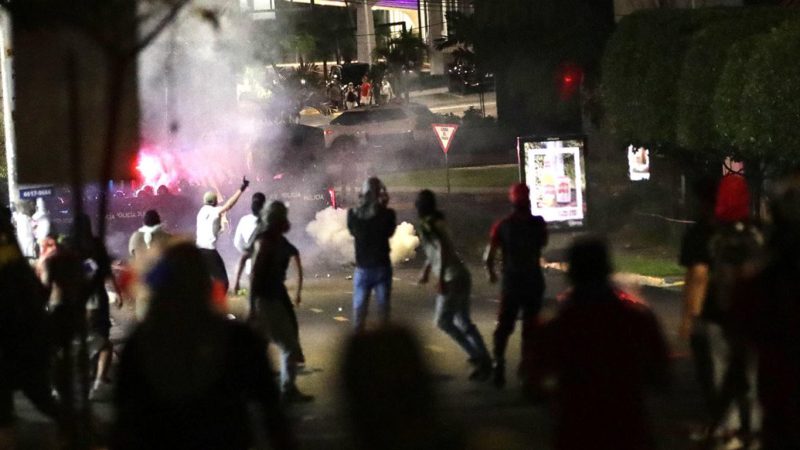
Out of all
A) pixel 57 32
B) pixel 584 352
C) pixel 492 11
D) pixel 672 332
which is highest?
pixel 492 11

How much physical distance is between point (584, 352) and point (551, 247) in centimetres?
1802

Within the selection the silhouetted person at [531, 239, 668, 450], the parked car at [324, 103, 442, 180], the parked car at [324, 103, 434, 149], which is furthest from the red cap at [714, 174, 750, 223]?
the parked car at [324, 103, 434, 149]

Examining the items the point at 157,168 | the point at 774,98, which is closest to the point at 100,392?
the point at 774,98

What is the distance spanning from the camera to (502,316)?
10547 mm

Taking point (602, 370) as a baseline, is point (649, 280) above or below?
below

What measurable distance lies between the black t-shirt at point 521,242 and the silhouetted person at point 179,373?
5863 mm

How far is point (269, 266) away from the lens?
10.3 m

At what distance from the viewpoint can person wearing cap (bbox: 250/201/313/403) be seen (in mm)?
10281

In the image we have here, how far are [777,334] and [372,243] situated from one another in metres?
5.28

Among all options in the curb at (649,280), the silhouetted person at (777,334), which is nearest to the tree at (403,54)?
the curb at (649,280)

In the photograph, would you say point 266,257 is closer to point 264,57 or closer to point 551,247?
point 551,247

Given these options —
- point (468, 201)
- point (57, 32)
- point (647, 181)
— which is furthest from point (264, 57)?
point (57, 32)

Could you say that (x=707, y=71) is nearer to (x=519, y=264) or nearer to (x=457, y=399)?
(x=519, y=264)

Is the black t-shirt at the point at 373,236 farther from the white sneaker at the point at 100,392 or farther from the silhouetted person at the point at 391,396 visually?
the silhouetted person at the point at 391,396
